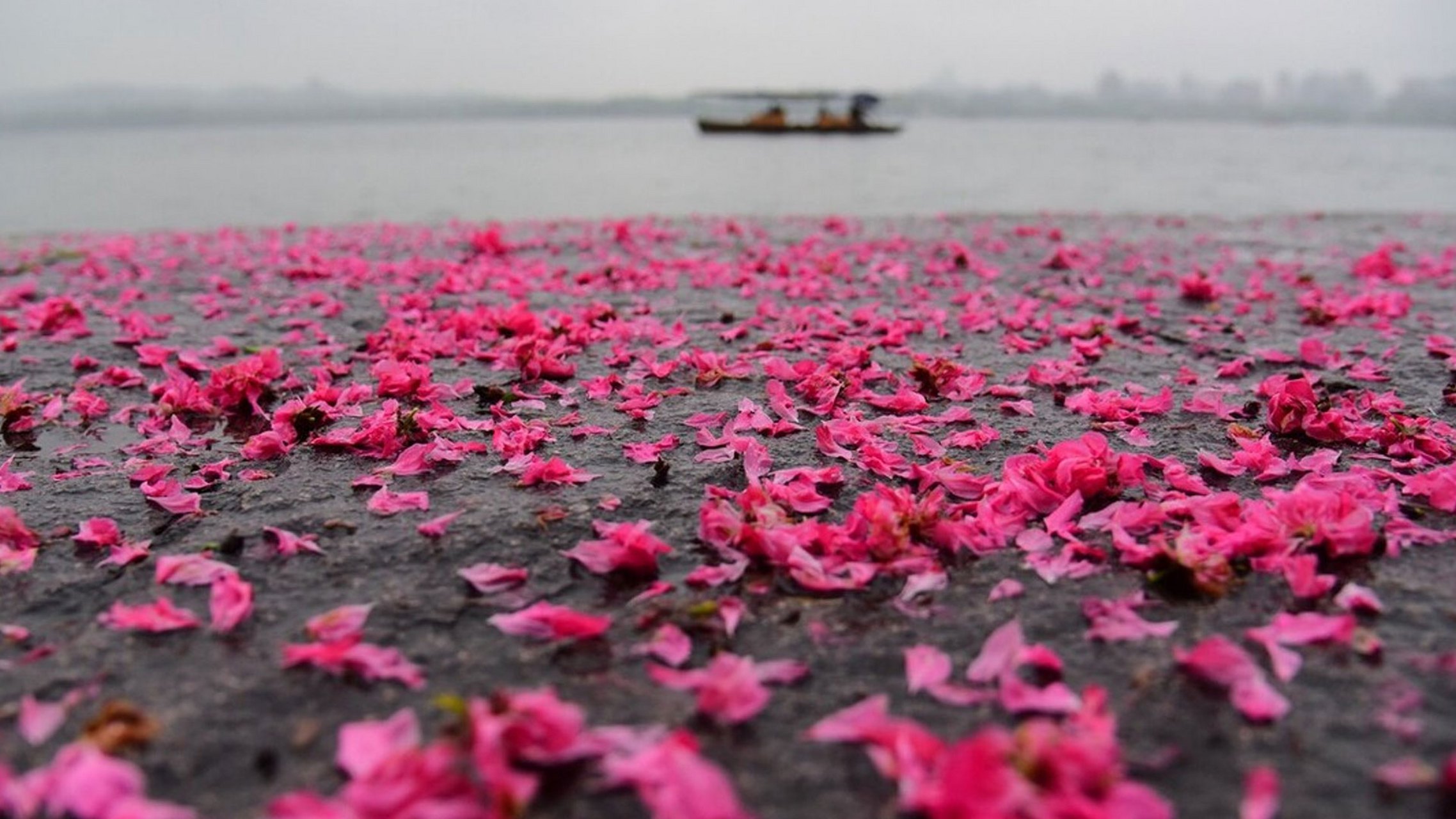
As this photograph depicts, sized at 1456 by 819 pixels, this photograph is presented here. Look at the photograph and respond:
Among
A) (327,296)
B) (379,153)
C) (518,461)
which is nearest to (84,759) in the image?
(518,461)

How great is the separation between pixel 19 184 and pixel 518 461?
113 feet

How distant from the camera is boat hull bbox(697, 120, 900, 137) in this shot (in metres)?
54.3

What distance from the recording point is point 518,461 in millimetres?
3484

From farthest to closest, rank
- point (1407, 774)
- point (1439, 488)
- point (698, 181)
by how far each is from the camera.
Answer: point (698, 181), point (1439, 488), point (1407, 774)

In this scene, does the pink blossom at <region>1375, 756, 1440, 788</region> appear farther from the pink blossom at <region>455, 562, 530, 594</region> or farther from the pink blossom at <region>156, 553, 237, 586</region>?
the pink blossom at <region>156, 553, 237, 586</region>

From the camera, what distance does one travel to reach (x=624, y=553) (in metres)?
2.61

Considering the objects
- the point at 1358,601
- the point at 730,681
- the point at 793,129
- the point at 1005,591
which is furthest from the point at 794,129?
the point at 730,681

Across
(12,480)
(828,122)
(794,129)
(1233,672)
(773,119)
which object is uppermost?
(773,119)

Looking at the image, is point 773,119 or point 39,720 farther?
point 773,119

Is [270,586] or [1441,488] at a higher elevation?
[1441,488]

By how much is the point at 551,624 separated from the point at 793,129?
185ft

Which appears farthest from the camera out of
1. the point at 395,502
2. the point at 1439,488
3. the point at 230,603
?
the point at 395,502

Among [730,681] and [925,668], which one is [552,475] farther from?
[925,668]

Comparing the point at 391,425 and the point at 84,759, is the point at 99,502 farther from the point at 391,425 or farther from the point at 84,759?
the point at 84,759
